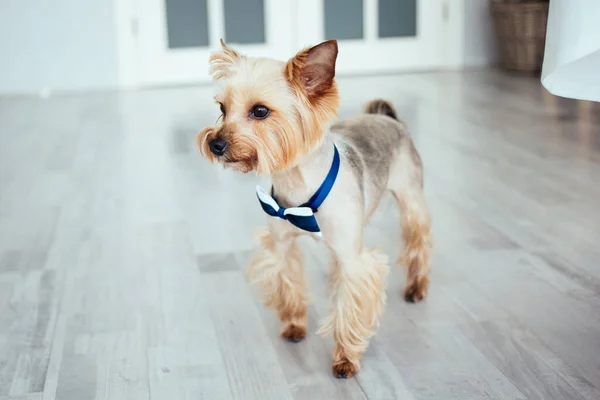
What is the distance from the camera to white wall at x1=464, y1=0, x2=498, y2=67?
6371mm

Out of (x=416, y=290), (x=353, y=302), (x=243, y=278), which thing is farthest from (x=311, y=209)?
(x=243, y=278)

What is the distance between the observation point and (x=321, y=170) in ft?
5.92

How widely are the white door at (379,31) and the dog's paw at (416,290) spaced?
13.5ft

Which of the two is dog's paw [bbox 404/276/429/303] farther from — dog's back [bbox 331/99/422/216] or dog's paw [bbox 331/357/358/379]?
dog's paw [bbox 331/357/358/379]

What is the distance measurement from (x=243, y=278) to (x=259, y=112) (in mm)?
954

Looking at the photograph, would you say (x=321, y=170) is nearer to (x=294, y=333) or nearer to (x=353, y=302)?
(x=353, y=302)

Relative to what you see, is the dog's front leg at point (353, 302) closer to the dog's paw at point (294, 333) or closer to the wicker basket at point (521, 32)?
the dog's paw at point (294, 333)

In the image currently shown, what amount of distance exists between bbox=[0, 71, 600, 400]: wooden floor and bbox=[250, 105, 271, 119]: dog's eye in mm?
599

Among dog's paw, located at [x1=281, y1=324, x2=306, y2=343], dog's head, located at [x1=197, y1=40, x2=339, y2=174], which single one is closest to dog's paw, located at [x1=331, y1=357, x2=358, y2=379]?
dog's paw, located at [x1=281, y1=324, x2=306, y2=343]

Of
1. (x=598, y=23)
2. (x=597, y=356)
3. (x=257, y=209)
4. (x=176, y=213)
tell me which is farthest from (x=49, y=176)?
(x=598, y=23)

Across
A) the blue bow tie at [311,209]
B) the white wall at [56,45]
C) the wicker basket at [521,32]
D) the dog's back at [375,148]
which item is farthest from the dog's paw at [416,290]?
the white wall at [56,45]

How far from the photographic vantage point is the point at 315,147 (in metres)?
1.71

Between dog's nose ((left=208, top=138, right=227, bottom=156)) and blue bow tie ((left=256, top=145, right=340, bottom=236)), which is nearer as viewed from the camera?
dog's nose ((left=208, top=138, right=227, bottom=156))

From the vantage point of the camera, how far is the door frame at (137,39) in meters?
5.95
